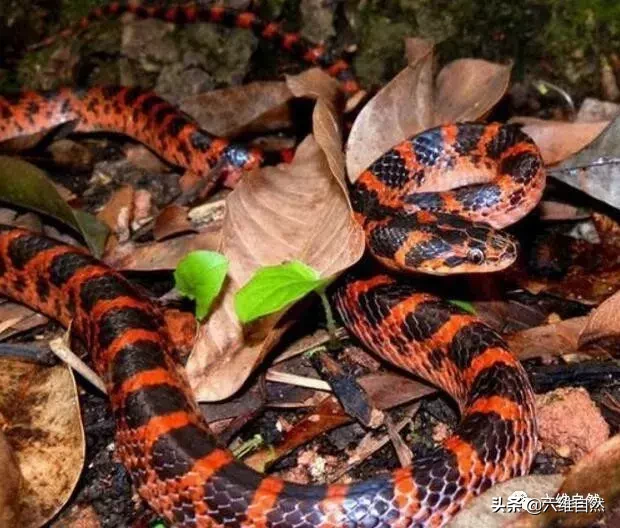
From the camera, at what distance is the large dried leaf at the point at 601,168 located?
20.1 ft

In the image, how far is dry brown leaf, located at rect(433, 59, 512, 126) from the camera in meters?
6.77

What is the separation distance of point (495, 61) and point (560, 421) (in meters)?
3.63

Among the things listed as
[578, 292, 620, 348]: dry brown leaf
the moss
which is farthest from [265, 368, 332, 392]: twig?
the moss

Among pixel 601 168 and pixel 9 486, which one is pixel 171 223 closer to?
pixel 9 486

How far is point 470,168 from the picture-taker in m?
6.82

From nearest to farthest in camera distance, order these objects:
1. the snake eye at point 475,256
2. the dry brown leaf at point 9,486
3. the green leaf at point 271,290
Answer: the dry brown leaf at point 9,486, the green leaf at point 271,290, the snake eye at point 475,256

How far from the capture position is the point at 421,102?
672 cm

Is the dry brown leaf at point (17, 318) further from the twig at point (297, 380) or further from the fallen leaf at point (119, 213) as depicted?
the twig at point (297, 380)

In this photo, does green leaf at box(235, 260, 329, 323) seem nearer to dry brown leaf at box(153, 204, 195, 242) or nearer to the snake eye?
the snake eye

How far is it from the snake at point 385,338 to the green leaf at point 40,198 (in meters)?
0.18

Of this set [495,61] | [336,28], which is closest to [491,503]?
[495,61]

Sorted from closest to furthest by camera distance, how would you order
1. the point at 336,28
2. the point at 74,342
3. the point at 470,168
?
the point at 74,342, the point at 470,168, the point at 336,28

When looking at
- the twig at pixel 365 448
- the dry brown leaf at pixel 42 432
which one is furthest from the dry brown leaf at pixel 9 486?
the twig at pixel 365 448

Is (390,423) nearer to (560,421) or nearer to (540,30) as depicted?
(560,421)
